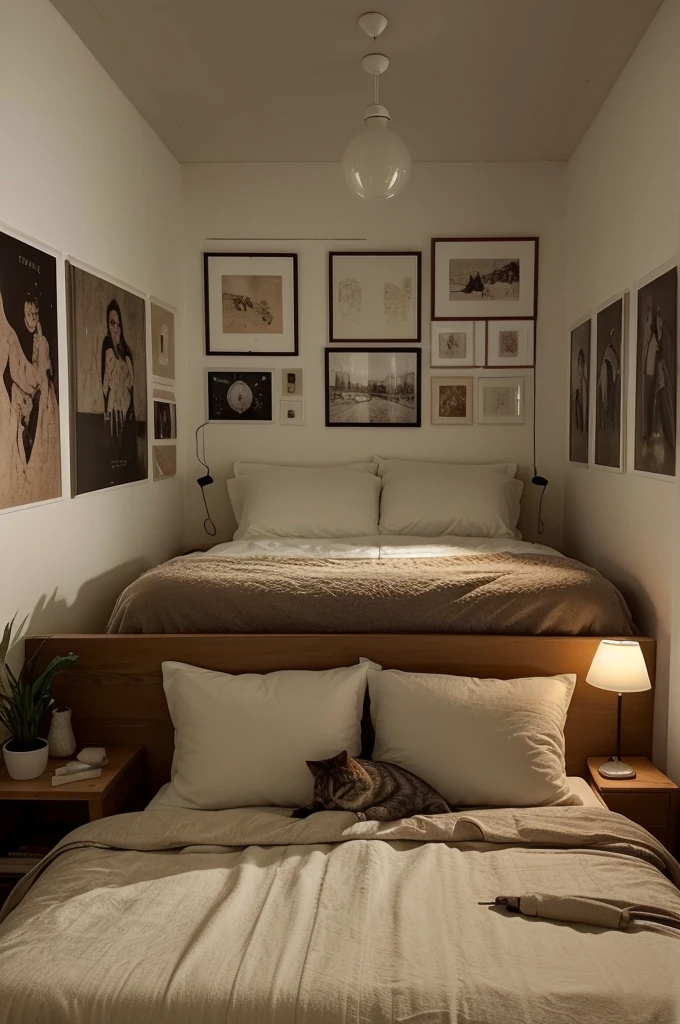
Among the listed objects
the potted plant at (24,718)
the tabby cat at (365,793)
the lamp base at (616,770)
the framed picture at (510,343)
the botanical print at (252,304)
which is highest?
the botanical print at (252,304)

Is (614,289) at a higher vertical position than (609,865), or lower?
higher

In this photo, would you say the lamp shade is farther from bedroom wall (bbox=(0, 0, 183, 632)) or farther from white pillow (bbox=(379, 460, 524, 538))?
bedroom wall (bbox=(0, 0, 183, 632))

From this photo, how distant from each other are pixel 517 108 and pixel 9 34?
1.92 metres

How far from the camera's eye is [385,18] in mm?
2463

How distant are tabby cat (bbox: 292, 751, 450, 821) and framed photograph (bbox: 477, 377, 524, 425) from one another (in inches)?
94.2

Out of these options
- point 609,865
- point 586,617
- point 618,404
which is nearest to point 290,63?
point 618,404

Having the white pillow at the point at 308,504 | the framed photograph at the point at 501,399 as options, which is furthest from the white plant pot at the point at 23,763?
the framed photograph at the point at 501,399

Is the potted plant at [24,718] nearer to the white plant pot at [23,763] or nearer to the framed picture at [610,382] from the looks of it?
the white plant pot at [23,763]

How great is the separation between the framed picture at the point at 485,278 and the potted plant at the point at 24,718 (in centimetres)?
260

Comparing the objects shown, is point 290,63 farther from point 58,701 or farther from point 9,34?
point 58,701

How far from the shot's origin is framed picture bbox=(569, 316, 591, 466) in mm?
3381

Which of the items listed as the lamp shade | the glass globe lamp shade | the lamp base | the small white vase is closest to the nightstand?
the lamp base

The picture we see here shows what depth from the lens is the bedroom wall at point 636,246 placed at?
2295 millimetres

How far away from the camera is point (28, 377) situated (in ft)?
7.32
